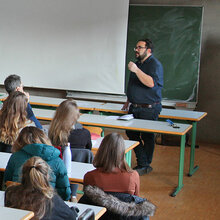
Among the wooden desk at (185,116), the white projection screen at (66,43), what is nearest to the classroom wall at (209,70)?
the white projection screen at (66,43)

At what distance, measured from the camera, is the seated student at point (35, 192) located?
2.11 metres

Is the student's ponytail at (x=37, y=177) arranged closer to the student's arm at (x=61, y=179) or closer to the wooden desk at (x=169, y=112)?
the student's arm at (x=61, y=179)

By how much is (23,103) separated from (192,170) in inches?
100.0

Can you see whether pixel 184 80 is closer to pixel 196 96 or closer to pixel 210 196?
pixel 196 96

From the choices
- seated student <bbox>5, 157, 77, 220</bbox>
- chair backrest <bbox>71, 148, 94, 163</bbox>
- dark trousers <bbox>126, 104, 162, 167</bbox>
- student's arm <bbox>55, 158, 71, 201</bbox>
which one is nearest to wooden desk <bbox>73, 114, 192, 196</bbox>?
dark trousers <bbox>126, 104, 162, 167</bbox>

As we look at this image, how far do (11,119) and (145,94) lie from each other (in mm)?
2051

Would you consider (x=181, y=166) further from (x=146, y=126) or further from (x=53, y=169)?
(x=53, y=169)

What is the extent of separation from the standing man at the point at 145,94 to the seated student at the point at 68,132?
62.0 inches

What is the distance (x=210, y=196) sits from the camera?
458 centimetres

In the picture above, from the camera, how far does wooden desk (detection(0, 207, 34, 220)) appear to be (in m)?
2.06

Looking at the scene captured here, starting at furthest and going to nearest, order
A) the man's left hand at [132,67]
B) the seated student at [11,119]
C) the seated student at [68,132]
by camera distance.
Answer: the man's left hand at [132,67]
the seated student at [11,119]
the seated student at [68,132]

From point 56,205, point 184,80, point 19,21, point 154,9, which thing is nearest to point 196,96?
point 184,80

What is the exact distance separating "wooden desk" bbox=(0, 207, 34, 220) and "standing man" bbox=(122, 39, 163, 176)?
10.5 ft

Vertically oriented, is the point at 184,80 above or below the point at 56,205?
above
